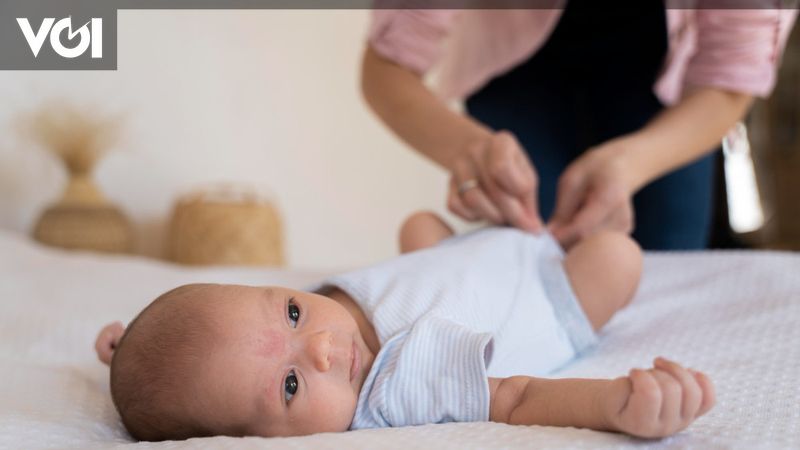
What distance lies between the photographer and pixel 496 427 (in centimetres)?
63

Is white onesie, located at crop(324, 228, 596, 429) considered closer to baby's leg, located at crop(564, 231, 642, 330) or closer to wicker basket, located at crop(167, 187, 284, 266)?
baby's leg, located at crop(564, 231, 642, 330)

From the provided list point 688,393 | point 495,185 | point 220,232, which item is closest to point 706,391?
point 688,393

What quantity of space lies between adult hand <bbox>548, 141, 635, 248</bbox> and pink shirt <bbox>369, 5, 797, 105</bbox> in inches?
11.0

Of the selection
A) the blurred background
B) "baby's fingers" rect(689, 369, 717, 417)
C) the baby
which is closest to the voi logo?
the blurred background

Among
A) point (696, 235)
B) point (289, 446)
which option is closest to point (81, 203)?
point (696, 235)

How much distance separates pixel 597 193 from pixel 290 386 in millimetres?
585

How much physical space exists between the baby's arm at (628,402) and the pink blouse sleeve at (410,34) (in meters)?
0.84

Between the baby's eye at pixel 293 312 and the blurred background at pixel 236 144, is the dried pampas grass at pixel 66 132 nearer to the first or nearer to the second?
the blurred background at pixel 236 144

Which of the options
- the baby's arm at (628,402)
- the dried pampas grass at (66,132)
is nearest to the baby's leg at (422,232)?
the baby's arm at (628,402)

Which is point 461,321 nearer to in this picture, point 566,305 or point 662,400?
point 566,305

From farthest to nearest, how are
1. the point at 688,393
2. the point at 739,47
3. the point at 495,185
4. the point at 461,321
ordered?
the point at 739,47 → the point at 495,185 → the point at 461,321 → the point at 688,393

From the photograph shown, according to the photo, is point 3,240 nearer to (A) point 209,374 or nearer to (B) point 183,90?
(B) point 183,90

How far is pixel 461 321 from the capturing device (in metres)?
0.88

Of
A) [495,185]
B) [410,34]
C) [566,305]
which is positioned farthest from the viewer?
[410,34]
